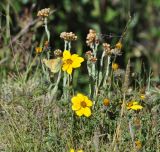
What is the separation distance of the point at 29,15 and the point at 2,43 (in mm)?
376

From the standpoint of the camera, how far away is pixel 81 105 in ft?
12.1

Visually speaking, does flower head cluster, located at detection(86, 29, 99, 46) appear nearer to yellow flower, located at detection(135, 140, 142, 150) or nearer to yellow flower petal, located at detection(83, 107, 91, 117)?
yellow flower petal, located at detection(83, 107, 91, 117)

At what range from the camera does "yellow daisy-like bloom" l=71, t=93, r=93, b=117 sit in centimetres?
367

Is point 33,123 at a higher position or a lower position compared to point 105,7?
lower

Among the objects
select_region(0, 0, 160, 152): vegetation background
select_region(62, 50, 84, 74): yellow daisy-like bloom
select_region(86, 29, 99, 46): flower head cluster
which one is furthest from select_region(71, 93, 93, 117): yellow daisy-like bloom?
select_region(0, 0, 160, 152): vegetation background

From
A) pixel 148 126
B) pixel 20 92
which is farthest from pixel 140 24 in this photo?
pixel 148 126

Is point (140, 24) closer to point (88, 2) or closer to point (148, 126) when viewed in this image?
point (88, 2)

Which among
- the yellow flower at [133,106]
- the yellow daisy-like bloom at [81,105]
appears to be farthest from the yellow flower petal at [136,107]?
the yellow daisy-like bloom at [81,105]

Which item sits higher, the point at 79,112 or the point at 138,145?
the point at 79,112

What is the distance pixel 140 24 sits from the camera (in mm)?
5961

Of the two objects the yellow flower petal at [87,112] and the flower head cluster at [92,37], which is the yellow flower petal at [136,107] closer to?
the yellow flower petal at [87,112]

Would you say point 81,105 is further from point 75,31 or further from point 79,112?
point 75,31

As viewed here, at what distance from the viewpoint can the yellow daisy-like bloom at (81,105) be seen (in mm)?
3666

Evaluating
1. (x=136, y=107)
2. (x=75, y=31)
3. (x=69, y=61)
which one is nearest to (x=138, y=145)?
(x=136, y=107)
